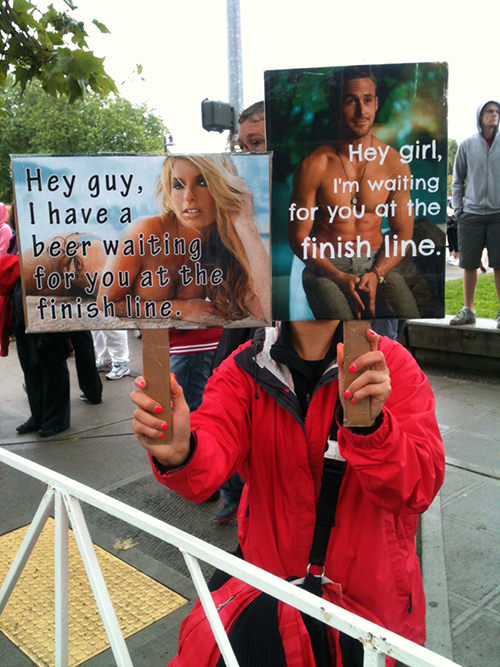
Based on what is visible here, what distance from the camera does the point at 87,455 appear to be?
5.11 m

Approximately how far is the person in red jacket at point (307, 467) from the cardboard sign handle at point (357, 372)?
0.02 metres

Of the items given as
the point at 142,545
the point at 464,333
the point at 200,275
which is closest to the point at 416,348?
the point at 464,333

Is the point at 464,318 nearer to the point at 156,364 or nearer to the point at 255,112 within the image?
the point at 255,112

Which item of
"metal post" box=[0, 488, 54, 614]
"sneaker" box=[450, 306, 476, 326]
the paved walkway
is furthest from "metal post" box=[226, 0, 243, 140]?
"metal post" box=[0, 488, 54, 614]

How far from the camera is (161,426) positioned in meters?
1.58


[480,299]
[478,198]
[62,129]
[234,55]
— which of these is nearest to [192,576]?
[478,198]

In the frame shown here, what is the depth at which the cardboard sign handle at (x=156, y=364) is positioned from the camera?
157cm

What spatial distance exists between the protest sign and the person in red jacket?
23cm

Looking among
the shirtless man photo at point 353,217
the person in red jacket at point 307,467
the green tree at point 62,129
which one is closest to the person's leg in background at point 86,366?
the person in red jacket at point 307,467

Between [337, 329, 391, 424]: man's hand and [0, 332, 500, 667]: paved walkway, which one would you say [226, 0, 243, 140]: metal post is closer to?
[0, 332, 500, 667]: paved walkway

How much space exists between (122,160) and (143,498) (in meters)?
3.10

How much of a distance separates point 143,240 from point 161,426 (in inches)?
17.9

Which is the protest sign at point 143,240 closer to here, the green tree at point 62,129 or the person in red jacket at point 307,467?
the person in red jacket at point 307,467

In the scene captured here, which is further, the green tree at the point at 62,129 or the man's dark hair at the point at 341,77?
the green tree at the point at 62,129
